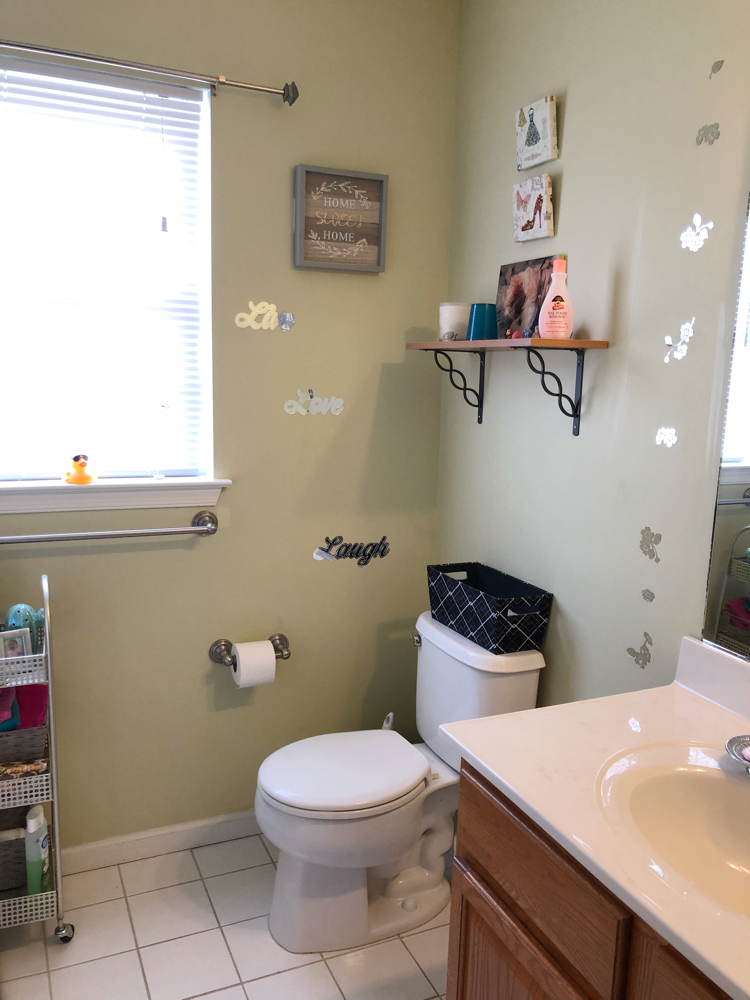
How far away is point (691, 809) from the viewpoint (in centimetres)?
112

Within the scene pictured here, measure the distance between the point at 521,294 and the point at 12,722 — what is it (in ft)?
5.23

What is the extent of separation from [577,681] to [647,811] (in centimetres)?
68

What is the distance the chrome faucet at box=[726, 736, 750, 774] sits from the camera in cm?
113

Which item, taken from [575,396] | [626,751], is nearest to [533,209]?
[575,396]

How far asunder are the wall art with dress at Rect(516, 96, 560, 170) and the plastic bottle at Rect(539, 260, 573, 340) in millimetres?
367

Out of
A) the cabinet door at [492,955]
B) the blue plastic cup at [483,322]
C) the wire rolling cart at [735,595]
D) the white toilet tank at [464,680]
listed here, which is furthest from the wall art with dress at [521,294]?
the cabinet door at [492,955]

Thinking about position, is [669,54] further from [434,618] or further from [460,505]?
[434,618]

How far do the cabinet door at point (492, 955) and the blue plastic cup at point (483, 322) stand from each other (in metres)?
1.21

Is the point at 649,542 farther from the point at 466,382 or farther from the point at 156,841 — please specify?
the point at 156,841

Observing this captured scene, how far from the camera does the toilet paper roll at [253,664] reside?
2092 millimetres

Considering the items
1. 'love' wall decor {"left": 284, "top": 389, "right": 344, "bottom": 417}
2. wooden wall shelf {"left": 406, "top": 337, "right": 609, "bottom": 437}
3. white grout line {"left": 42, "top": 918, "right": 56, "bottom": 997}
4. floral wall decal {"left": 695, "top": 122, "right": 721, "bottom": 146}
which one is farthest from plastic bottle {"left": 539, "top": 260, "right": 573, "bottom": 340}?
white grout line {"left": 42, "top": 918, "right": 56, "bottom": 997}

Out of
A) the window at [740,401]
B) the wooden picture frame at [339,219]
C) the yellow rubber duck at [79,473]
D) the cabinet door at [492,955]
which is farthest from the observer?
the wooden picture frame at [339,219]

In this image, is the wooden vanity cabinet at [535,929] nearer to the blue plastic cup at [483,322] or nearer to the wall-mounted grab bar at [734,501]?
the wall-mounted grab bar at [734,501]

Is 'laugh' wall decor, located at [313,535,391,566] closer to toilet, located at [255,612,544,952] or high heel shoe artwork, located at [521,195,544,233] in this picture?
toilet, located at [255,612,544,952]
